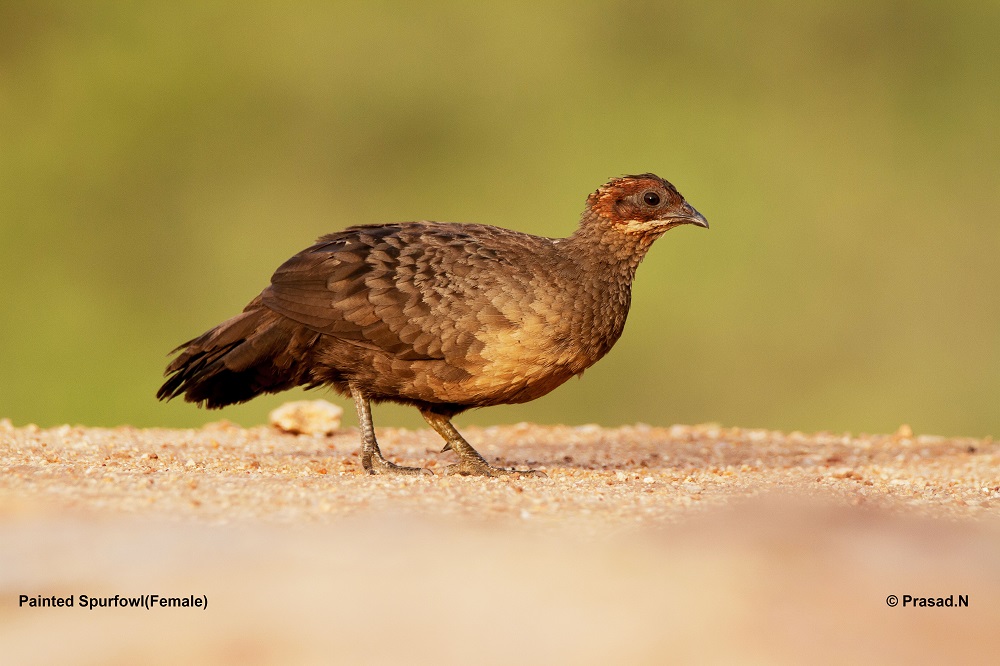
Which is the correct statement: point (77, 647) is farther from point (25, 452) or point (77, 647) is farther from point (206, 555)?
point (25, 452)

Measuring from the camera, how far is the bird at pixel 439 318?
572 centimetres

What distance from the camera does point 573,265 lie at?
239 inches

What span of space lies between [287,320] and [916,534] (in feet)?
10.4

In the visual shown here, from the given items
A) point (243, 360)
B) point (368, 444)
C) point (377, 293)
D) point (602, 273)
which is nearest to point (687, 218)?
point (602, 273)

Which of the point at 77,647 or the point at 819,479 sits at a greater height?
the point at 819,479

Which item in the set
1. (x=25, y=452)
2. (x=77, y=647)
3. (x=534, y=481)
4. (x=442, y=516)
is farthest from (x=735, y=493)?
(x=25, y=452)

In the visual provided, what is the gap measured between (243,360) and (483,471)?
1.29 metres

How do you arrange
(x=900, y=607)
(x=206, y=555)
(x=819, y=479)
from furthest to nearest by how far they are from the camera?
(x=819, y=479) → (x=206, y=555) → (x=900, y=607)

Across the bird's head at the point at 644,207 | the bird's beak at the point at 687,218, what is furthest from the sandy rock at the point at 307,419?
the bird's beak at the point at 687,218

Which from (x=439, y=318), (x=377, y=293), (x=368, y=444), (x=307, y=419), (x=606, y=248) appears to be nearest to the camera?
(x=439, y=318)

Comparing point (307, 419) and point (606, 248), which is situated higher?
point (606, 248)

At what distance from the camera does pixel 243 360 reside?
6102 millimetres

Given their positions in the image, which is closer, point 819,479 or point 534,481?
point 534,481

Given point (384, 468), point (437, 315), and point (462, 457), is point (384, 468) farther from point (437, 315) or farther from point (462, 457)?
point (437, 315)
